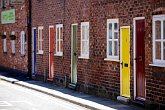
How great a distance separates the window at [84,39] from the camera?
18.8 meters

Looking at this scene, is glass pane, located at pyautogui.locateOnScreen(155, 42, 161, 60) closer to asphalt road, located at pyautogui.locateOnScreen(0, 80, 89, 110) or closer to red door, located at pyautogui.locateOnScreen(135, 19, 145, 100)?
red door, located at pyautogui.locateOnScreen(135, 19, 145, 100)

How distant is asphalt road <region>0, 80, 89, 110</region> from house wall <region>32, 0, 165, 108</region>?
1.63 m

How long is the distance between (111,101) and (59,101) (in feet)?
6.52

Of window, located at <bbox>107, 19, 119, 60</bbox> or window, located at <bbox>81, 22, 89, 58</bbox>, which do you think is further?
window, located at <bbox>81, 22, 89, 58</bbox>

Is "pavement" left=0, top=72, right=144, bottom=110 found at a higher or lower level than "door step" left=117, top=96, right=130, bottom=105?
lower

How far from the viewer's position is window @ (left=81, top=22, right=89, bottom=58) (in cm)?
1877

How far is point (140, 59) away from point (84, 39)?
514 centimetres

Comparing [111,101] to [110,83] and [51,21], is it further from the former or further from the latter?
[51,21]

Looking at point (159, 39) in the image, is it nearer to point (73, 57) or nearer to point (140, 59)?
point (140, 59)

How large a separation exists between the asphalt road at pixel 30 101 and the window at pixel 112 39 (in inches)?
87.4

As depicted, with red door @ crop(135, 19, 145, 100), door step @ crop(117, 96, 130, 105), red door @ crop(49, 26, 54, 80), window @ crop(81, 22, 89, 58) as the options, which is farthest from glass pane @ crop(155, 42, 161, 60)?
red door @ crop(49, 26, 54, 80)

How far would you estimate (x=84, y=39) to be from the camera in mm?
19141

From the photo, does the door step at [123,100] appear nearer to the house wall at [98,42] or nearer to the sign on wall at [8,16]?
the house wall at [98,42]

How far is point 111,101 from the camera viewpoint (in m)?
15.7
